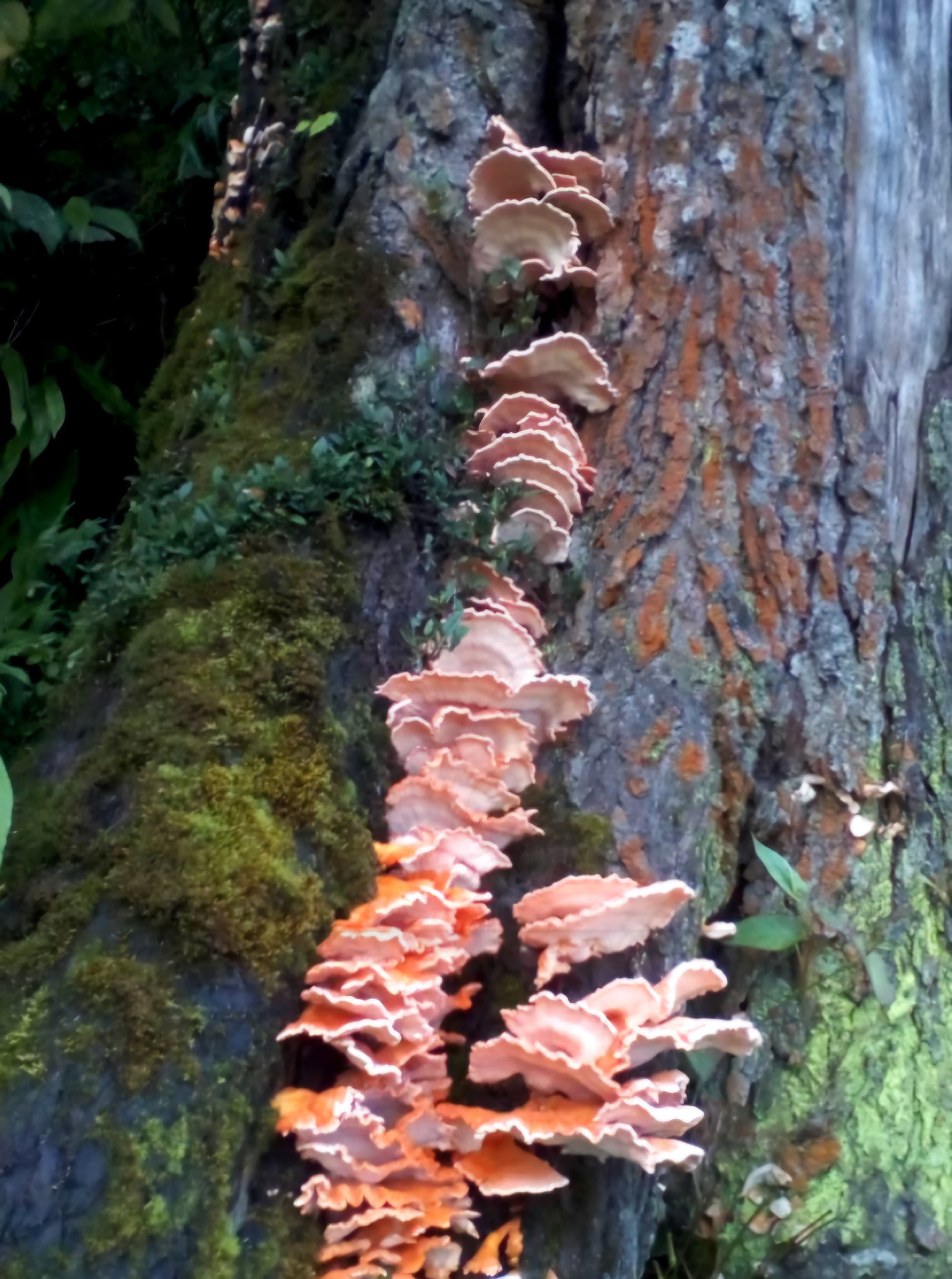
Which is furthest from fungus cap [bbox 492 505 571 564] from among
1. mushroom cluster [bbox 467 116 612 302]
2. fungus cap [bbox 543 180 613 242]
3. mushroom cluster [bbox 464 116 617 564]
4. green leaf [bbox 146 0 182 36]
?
green leaf [bbox 146 0 182 36]

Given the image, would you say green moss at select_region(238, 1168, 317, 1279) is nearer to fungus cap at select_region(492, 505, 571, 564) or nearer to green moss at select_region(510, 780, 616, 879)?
green moss at select_region(510, 780, 616, 879)

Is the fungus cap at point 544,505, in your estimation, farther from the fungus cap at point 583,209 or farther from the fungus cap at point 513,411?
the fungus cap at point 583,209

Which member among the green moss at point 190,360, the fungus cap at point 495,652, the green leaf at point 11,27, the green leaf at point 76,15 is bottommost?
the fungus cap at point 495,652

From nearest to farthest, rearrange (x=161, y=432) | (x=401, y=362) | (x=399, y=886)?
(x=399, y=886), (x=401, y=362), (x=161, y=432)

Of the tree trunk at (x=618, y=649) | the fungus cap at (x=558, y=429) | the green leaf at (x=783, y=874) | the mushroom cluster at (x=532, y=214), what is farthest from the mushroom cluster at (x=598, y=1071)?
the mushroom cluster at (x=532, y=214)

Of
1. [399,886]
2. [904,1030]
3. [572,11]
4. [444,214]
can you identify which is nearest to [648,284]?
[444,214]

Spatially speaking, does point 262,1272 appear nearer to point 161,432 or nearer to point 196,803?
point 196,803
